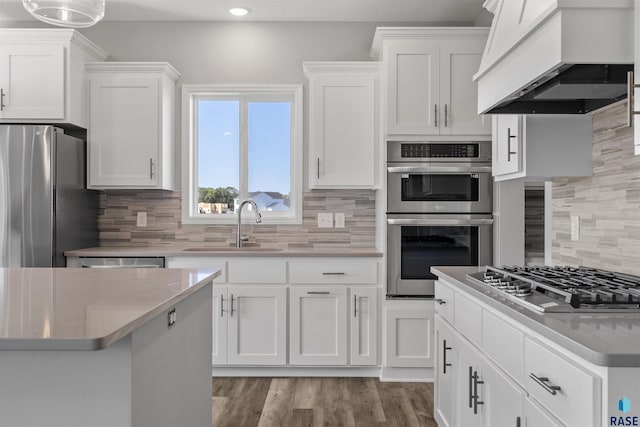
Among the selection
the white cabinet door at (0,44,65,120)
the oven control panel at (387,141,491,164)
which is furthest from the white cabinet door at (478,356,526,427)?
the white cabinet door at (0,44,65,120)

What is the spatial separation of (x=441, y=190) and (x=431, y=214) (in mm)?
185

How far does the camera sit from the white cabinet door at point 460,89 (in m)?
3.52

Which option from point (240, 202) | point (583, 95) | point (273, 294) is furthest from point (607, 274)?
point (240, 202)

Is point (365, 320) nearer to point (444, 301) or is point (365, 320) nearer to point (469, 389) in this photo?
point (444, 301)

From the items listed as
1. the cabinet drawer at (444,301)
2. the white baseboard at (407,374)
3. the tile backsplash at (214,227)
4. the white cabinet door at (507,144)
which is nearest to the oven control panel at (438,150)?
the tile backsplash at (214,227)

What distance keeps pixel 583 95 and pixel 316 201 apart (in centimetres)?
245

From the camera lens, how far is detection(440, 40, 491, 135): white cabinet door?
139 inches

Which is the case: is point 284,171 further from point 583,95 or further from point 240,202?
point 583,95

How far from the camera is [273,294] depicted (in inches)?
139

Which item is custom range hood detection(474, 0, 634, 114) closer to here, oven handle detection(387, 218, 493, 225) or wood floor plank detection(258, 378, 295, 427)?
oven handle detection(387, 218, 493, 225)

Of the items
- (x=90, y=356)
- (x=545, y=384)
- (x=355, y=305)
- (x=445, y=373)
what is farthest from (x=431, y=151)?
(x=90, y=356)

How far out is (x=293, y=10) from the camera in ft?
12.7

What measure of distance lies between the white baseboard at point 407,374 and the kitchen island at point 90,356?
203 centimetres

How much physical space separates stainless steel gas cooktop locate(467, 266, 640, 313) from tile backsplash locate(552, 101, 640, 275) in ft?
0.34
